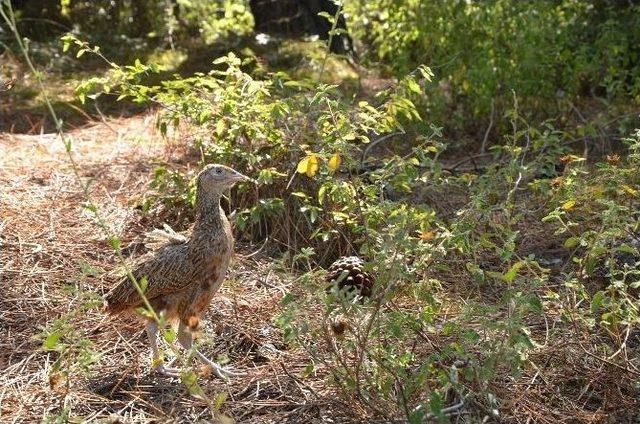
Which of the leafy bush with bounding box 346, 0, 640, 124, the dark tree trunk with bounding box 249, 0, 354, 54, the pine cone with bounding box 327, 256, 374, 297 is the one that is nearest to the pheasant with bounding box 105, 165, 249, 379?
the pine cone with bounding box 327, 256, 374, 297

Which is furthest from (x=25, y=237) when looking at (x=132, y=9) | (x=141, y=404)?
(x=132, y=9)

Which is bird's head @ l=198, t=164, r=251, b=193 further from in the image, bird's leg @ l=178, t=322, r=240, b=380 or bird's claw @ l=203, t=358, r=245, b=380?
bird's claw @ l=203, t=358, r=245, b=380

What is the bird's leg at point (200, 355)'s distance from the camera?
5062 millimetres

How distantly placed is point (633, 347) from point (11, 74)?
6541 millimetres

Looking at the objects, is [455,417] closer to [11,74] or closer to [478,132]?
[478,132]

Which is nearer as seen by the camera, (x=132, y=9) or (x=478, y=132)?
(x=478, y=132)

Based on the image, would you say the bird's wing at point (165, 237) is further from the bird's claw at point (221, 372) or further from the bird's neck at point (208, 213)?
the bird's claw at point (221, 372)

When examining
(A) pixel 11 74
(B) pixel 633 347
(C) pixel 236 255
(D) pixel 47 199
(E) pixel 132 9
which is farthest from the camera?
(E) pixel 132 9

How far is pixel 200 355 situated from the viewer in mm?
5031

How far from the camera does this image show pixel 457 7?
28.8ft

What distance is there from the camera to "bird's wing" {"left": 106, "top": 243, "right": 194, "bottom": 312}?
526 centimetres

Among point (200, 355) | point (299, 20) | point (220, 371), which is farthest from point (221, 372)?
point (299, 20)

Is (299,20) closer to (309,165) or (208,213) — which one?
(208,213)

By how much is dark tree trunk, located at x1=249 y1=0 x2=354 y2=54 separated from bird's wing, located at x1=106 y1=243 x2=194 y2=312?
18.8ft
